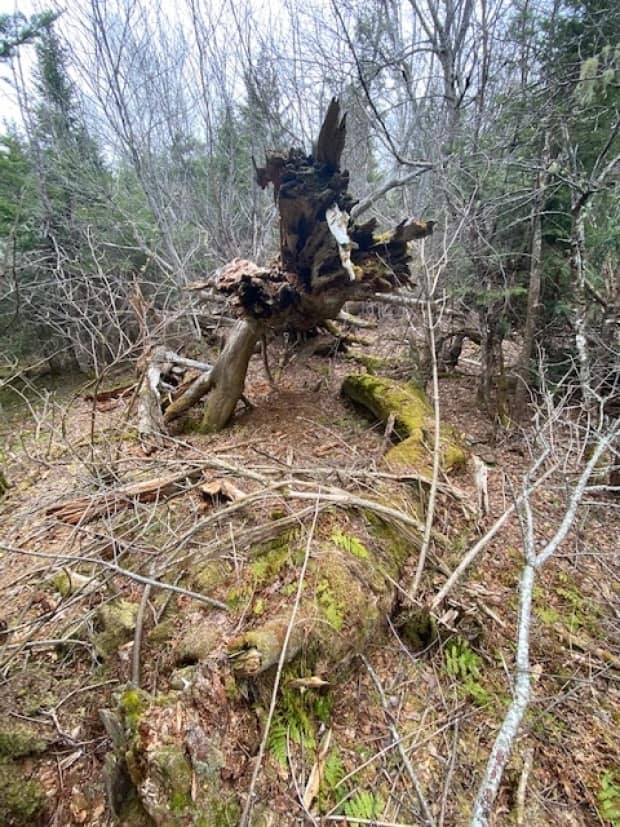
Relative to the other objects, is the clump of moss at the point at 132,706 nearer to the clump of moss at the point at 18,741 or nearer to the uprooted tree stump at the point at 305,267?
the clump of moss at the point at 18,741

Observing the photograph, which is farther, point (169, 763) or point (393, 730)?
point (393, 730)

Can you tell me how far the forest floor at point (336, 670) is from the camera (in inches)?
68.6

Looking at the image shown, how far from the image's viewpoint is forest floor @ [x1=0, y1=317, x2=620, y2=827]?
1.74m

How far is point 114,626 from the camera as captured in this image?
234 centimetres

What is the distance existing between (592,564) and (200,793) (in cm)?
339

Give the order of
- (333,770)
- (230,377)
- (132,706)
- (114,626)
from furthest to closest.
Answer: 1. (230,377)
2. (114,626)
3. (333,770)
4. (132,706)

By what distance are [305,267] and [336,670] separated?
14.7ft

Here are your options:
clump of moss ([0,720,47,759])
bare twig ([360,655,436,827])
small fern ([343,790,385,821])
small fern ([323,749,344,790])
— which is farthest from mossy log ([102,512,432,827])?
clump of moss ([0,720,47,759])

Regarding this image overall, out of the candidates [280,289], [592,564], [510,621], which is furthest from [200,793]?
[280,289]

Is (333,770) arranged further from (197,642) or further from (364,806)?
(197,642)

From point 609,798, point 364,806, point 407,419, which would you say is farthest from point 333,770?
point 407,419

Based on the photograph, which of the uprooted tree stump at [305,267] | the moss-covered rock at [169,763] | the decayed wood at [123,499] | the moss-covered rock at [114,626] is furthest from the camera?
the uprooted tree stump at [305,267]

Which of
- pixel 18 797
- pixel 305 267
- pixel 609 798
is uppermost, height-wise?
pixel 305 267

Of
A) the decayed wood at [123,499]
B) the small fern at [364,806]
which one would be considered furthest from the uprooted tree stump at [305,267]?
the small fern at [364,806]
